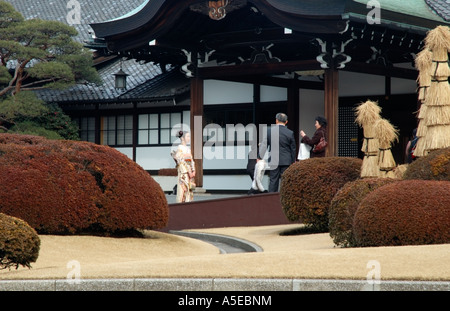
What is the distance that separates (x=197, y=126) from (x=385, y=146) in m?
9.06

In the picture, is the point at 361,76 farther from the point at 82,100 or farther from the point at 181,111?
the point at 82,100

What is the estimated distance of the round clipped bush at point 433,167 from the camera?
453 inches

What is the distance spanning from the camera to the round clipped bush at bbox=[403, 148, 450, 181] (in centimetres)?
1150

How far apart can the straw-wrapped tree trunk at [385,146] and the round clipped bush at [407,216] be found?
6.91 ft

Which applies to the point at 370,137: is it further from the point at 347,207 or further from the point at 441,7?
the point at 441,7

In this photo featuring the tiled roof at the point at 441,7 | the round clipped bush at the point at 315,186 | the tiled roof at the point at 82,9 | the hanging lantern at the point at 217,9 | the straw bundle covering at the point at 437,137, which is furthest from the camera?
the tiled roof at the point at 82,9

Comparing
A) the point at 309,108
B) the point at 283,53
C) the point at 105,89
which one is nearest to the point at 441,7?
the point at 283,53

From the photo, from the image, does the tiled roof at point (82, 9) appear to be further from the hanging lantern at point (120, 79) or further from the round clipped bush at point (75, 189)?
the round clipped bush at point (75, 189)

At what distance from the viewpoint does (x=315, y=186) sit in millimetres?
14031

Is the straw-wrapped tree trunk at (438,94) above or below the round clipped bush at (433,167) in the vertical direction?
above

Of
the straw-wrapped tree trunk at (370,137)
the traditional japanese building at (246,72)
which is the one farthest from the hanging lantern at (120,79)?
the straw-wrapped tree trunk at (370,137)

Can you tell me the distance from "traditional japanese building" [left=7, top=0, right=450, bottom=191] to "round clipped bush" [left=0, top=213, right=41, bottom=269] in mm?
9826

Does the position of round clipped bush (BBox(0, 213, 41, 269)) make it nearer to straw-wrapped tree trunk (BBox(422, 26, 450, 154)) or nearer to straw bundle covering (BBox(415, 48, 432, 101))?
straw-wrapped tree trunk (BBox(422, 26, 450, 154))

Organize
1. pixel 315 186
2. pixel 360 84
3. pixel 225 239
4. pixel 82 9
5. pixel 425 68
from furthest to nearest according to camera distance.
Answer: pixel 82 9, pixel 360 84, pixel 225 239, pixel 315 186, pixel 425 68
